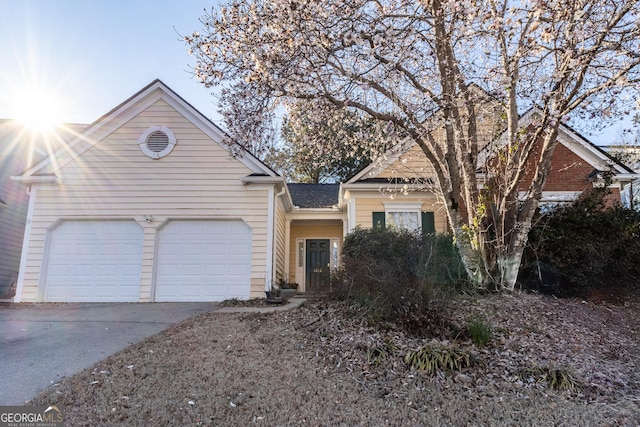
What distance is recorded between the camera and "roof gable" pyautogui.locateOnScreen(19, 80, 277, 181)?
10.7m

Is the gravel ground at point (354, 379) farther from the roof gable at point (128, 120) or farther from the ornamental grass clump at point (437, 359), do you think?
the roof gable at point (128, 120)

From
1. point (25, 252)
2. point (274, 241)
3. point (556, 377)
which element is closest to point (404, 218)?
point (274, 241)

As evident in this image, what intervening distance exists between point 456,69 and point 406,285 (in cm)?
384

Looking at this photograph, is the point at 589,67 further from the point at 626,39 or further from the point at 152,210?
the point at 152,210

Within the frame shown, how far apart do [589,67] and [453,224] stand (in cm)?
332

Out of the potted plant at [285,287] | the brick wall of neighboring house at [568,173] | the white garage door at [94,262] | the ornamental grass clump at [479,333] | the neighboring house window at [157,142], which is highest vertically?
the neighboring house window at [157,142]

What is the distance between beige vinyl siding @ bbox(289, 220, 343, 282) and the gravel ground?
328 inches

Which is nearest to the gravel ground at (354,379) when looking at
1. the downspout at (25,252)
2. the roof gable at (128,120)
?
the roof gable at (128,120)

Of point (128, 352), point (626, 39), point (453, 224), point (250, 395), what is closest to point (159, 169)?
point (128, 352)

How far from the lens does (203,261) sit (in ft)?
34.0

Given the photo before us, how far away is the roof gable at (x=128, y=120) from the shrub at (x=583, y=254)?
6.73 m

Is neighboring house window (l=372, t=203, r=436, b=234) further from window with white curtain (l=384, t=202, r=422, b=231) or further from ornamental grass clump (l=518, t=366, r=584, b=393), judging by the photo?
ornamental grass clump (l=518, t=366, r=584, b=393)

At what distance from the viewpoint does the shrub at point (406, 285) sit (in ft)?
17.2

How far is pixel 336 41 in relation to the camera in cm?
577
